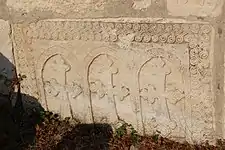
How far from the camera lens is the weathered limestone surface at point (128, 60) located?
4.10m

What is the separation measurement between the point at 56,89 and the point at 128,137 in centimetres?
78

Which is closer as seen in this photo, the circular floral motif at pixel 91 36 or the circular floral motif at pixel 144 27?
the circular floral motif at pixel 144 27

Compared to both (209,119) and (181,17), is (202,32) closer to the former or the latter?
(181,17)

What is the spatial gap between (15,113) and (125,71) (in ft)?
4.13

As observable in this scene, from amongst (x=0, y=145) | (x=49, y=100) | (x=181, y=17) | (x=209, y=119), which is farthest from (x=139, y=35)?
(x=0, y=145)

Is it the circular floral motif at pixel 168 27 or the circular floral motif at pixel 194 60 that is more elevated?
the circular floral motif at pixel 168 27

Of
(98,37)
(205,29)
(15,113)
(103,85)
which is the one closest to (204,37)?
(205,29)

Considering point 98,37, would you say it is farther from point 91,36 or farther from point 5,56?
point 5,56

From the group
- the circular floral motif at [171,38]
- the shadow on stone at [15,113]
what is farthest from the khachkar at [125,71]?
the shadow on stone at [15,113]

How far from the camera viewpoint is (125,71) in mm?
4453

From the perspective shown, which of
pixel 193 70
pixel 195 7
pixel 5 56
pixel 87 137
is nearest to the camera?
pixel 195 7

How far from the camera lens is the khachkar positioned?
13.7 feet

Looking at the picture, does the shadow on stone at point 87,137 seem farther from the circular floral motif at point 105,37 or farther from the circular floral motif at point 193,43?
the circular floral motif at point 193,43

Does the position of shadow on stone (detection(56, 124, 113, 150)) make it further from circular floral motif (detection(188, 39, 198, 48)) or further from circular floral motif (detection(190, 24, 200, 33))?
circular floral motif (detection(190, 24, 200, 33))
